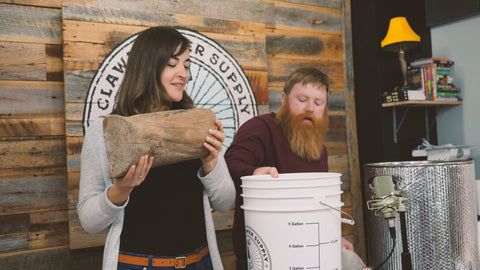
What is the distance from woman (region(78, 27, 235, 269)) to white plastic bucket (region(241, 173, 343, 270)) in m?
0.22

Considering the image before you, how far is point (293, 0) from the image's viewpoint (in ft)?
9.46

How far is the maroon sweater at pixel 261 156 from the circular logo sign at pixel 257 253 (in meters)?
0.53

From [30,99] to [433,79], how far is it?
284 cm

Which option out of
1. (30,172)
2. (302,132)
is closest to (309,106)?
(302,132)

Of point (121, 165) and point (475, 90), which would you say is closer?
point (121, 165)

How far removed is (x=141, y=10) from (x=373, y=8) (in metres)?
1.77

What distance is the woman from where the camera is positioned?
1165 mm

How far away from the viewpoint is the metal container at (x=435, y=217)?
3.46 feet

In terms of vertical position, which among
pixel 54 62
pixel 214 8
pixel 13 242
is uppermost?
pixel 214 8

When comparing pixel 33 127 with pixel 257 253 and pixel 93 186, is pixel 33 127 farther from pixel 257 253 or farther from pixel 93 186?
pixel 257 253

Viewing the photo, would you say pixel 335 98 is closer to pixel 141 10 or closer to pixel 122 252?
pixel 141 10

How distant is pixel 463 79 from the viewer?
11.4ft

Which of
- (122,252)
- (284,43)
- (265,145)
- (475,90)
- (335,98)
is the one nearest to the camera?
(122,252)

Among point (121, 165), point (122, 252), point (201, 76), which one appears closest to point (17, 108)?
point (201, 76)
